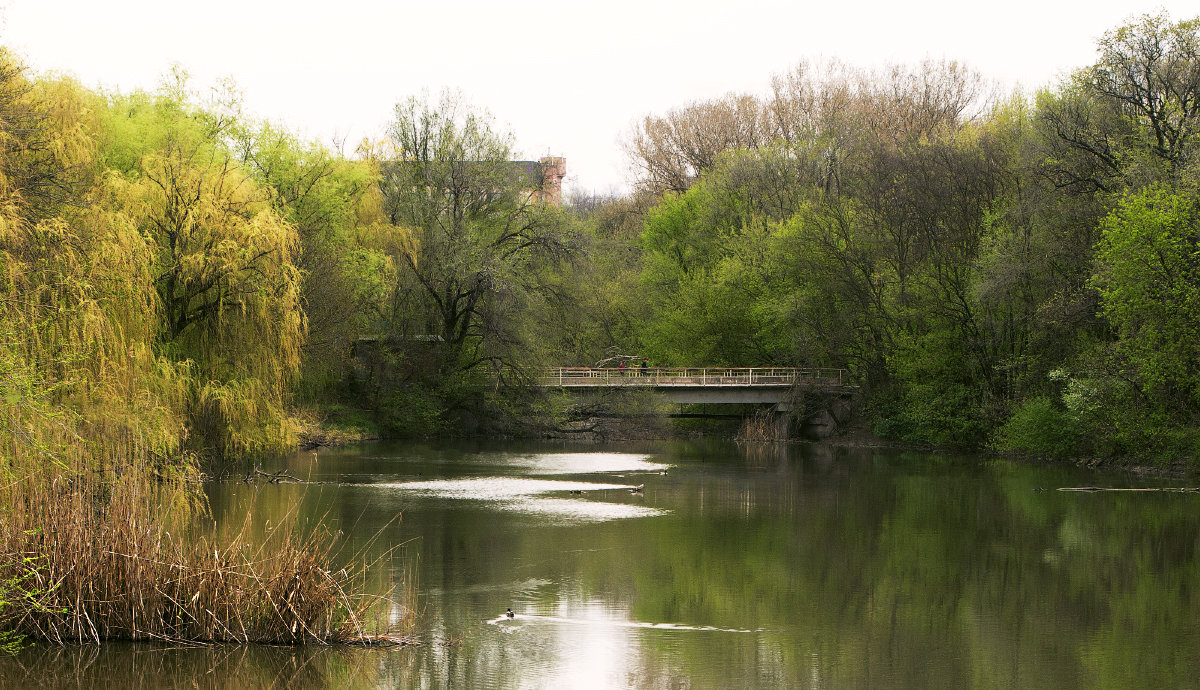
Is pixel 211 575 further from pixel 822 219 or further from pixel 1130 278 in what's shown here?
pixel 822 219

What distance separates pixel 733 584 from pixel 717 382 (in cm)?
2911

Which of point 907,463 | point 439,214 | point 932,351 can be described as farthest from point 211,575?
point 932,351

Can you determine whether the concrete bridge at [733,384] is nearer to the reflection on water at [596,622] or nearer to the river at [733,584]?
the river at [733,584]

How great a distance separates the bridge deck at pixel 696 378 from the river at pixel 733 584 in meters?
13.6

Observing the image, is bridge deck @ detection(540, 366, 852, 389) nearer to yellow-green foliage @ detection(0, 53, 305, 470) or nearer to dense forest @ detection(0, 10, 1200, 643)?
dense forest @ detection(0, 10, 1200, 643)

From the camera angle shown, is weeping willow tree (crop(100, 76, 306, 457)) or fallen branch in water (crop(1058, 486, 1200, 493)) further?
fallen branch in water (crop(1058, 486, 1200, 493))

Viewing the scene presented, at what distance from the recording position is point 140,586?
10578 millimetres

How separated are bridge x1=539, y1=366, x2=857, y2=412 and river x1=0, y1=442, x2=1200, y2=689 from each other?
1383 centimetres

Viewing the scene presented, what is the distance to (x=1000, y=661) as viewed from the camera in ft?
36.9

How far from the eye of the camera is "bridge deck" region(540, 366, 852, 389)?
42312mm

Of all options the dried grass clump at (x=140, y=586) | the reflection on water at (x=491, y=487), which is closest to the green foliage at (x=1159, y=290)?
A: the reflection on water at (x=491, y=487)

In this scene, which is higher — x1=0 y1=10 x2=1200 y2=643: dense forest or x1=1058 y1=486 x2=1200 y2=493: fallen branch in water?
x1=0 y1=10 x2=1200 y2=643: dense forest

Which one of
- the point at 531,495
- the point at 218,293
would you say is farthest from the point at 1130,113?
the point at 218,293

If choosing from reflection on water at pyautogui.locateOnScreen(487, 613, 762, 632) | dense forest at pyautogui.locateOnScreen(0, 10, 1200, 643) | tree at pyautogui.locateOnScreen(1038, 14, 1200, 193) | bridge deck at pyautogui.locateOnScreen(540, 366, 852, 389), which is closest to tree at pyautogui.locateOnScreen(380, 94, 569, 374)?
dense forest at pyautogui.locateOnScreen(0, 10, 1200, 643)
